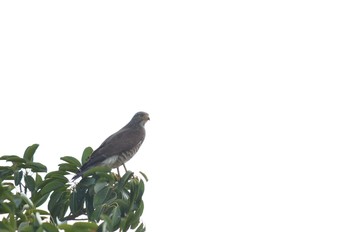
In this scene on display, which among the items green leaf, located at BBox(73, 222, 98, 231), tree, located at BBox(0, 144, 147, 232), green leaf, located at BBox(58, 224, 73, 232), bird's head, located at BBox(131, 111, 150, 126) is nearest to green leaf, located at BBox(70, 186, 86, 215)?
tree, located at BBox(0, 144, 147, 232)

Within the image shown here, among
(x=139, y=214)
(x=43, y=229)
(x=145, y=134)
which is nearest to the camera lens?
(x=43, y=229)

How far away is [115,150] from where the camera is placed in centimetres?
1281

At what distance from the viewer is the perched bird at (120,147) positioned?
12438mm

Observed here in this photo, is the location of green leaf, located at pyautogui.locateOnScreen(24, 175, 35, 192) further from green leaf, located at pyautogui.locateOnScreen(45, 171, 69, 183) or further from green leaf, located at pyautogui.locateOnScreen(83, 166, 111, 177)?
green leaf, located at pyautogui.locateOnScreen(83, 166, 111, 177)

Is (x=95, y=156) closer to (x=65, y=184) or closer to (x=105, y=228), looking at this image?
(x=65, y=184)

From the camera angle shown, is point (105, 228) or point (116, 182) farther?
point (116, 182)

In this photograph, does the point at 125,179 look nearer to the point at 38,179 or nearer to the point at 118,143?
the point at 38,179

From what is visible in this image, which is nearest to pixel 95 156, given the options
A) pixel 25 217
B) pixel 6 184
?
pixel 6 184

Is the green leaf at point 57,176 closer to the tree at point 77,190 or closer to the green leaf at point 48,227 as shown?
the tree at point 77,190

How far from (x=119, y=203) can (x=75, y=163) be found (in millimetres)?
1067

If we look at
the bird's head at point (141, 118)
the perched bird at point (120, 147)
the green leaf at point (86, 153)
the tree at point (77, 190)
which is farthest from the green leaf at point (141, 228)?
the bird's head at point (141, 118)

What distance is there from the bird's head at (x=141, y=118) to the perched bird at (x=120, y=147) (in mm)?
144

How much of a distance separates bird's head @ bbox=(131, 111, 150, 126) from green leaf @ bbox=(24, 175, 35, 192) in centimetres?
616

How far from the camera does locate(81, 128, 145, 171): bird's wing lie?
40.5 ft
